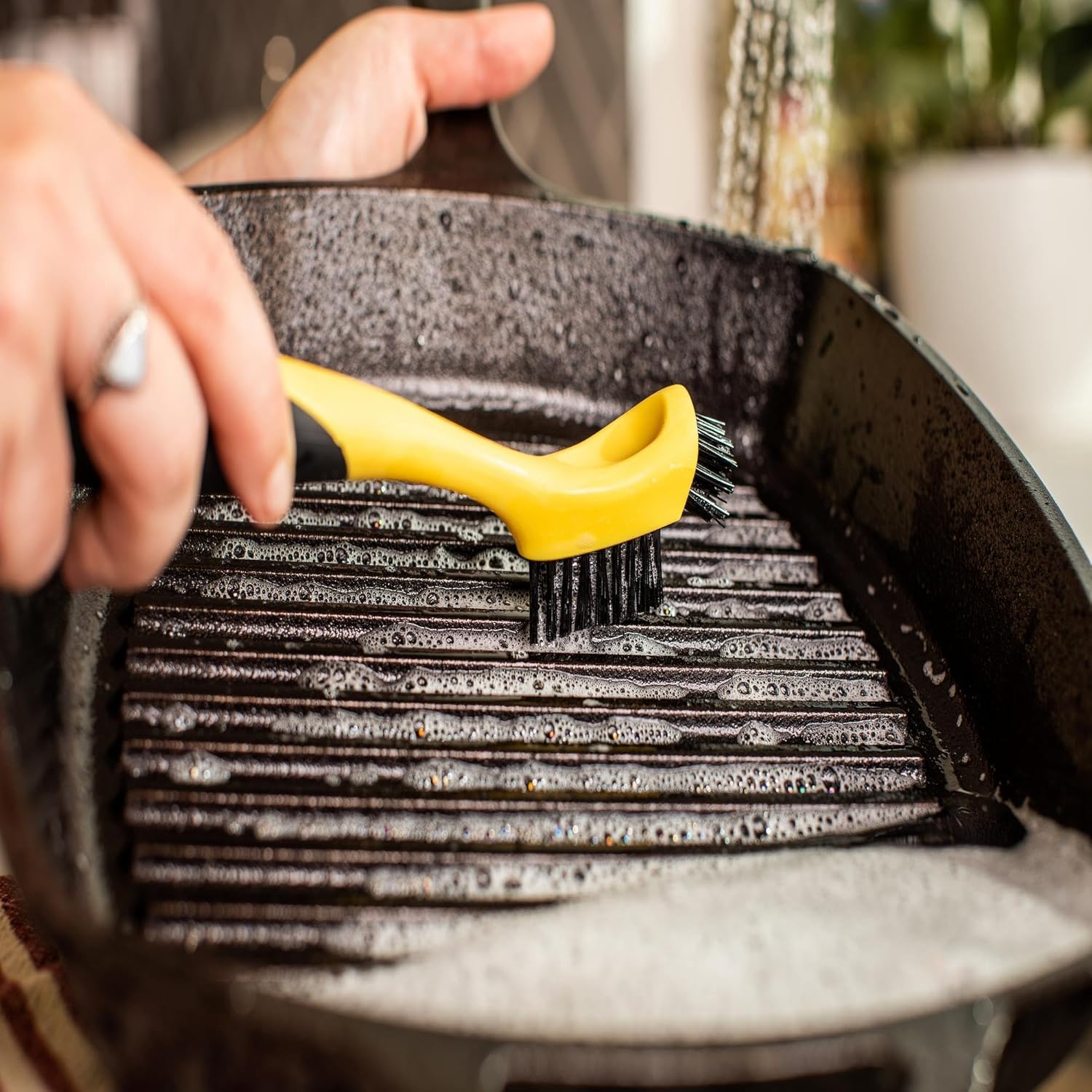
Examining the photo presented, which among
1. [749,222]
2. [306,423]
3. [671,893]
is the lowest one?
[671,893]

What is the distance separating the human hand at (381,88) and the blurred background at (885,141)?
952 millimetres

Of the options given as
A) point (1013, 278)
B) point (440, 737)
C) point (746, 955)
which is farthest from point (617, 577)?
point (1013, 278)

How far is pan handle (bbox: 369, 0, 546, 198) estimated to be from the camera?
2.51ft

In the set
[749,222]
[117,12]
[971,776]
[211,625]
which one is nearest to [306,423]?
[211,625]

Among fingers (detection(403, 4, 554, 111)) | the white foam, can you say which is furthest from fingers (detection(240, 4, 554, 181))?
the white foam

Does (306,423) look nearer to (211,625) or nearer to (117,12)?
(211,625)

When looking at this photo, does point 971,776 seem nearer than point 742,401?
Yes

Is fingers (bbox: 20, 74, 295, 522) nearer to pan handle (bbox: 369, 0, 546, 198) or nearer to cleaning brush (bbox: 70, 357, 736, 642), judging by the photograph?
cleaning brush (bbox: 70, 357, 736, 642)

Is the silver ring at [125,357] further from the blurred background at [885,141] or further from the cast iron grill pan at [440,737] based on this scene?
the blurred background at [885,141]

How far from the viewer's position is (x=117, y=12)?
2523 mm

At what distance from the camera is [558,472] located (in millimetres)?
537

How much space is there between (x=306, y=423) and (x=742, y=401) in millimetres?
→ 430

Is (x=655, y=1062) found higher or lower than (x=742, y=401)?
lower

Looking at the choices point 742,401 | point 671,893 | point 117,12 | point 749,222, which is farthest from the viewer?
point 117,12
